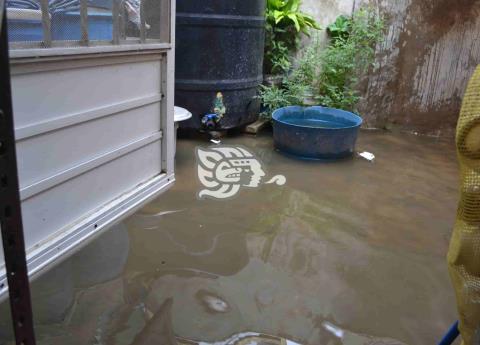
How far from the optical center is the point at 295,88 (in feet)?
12.5

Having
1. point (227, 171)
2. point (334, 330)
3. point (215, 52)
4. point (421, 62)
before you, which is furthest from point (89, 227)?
point (421, 62)

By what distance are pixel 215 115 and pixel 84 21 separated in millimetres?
2392

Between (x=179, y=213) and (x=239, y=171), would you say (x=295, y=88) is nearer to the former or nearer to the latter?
(x=239, y=171)

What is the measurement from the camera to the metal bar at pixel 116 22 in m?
1.39

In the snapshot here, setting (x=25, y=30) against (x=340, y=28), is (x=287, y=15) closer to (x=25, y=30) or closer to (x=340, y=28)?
(x=340, y=28)

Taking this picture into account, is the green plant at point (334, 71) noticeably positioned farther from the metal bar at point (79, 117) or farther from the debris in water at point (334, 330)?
the debris in water at point (334, 330)

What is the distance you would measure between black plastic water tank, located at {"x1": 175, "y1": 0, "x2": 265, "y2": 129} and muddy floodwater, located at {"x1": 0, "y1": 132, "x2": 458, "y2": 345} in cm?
96

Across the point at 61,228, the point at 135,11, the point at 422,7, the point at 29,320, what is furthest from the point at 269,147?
the point at 29,320

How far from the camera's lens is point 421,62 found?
423 cm

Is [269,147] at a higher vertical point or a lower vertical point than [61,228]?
lower

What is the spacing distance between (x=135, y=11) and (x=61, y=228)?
0.75 meters

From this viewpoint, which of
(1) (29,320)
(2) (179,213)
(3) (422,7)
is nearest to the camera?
(1) (29,320)

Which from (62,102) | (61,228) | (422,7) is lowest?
(61,228)

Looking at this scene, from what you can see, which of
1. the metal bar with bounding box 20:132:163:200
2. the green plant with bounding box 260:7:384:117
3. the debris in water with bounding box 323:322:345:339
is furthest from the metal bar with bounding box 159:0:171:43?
the green plant with bounding box 260:7:384:117
